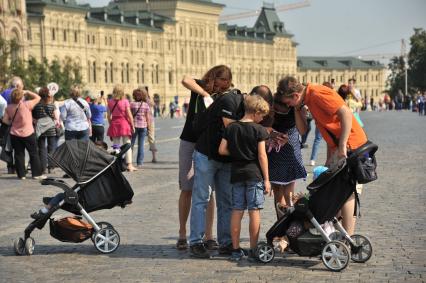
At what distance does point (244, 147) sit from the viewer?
910 cm

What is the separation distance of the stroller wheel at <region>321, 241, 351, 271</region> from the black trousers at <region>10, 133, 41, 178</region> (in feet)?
32.4

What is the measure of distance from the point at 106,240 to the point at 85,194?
530 mm

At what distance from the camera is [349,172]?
8828 millimetres

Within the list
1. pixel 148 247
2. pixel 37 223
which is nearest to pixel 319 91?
pixel 148 247

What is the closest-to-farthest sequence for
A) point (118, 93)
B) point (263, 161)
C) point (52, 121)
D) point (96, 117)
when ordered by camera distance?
point (263, 161) < point (52, 121) < point (118, 93) < point (96, 117)

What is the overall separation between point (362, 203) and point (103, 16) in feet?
350

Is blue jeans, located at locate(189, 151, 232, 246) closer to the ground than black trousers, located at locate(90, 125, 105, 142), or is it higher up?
higher up

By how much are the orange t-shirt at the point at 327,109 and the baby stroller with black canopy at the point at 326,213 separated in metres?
0.17

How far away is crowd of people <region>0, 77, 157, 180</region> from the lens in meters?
17.5

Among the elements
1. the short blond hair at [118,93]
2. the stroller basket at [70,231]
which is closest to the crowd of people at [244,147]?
the stroller basket at [70,231]

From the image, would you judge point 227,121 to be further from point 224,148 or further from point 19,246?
point 19,246

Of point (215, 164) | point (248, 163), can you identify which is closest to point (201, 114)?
point (215, 164)

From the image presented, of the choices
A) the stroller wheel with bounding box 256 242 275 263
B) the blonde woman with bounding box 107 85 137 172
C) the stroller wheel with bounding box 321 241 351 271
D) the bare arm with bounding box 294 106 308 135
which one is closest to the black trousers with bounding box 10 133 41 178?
the blonde woman with bounding box 107 85 137 172

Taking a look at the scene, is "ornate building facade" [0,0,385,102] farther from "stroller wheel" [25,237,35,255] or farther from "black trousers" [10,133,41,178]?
"stroller wheel" [25,237,35,255]
